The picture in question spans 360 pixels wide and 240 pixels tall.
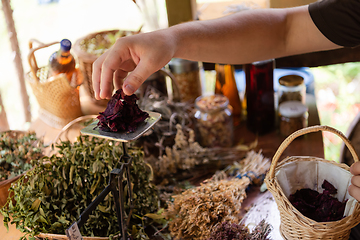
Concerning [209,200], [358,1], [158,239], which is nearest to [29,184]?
[158,239]

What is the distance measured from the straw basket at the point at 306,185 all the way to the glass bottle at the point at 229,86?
550 mm

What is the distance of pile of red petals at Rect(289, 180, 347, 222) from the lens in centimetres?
81

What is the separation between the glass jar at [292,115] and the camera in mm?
1240

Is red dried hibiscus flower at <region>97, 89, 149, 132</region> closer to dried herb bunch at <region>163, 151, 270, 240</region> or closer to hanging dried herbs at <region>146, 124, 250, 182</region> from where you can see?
dried herb bunch at <region>163, 151, 270, 240</region>

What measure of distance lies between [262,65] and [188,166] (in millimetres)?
520

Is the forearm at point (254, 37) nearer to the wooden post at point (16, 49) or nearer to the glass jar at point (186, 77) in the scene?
the glass jar at point (186, 77)

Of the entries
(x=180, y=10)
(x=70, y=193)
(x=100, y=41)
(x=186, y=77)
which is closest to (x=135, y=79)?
(x=70, y=193)

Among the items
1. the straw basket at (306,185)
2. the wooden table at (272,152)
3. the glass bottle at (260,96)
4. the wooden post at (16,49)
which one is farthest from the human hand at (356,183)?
the wooden post at (16,49)

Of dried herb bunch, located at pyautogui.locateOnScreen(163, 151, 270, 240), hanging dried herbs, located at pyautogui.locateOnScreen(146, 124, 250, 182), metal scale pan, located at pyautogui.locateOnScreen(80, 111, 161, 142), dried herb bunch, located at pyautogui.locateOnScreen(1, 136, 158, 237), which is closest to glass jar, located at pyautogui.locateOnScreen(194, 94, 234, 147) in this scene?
hanging dried herbs, located at pyautogui.locateOnScreen(146, 124, 250, 182)

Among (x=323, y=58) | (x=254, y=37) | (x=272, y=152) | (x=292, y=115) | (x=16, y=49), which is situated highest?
(x=254, y=37)

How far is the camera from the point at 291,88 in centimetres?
128

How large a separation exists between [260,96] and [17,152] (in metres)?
0.95

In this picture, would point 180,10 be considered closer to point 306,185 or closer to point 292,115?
point 292,115

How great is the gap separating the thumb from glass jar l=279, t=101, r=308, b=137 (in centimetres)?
67
